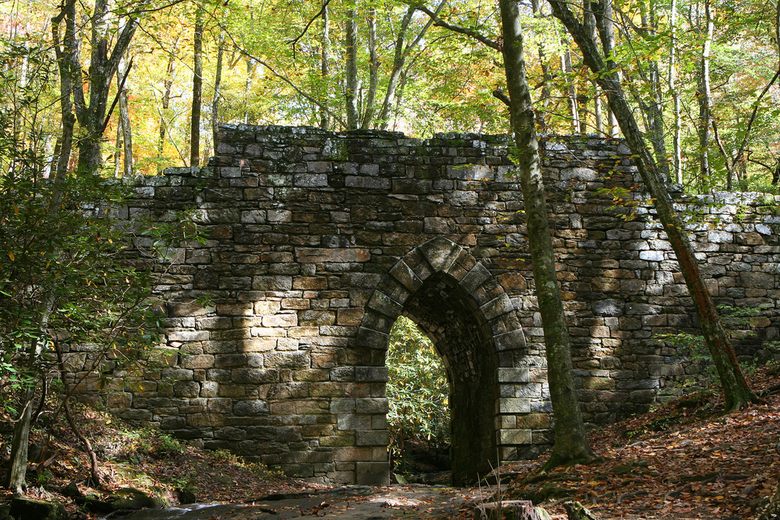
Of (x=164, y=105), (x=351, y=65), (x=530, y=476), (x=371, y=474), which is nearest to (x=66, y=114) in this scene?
(x=371, y=474)

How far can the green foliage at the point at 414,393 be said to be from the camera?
45.3ft

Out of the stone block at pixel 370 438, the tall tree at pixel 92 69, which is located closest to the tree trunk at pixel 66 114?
the tall tree at pixel 92 69

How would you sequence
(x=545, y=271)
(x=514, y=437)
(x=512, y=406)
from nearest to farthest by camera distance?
1. (x=545, y=271)
2. (x=514, y=437)
3. (x=512, y=406)

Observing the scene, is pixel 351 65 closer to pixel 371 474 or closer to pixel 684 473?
pixel 371 474

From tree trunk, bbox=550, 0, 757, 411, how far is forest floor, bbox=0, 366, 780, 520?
15.1 inches

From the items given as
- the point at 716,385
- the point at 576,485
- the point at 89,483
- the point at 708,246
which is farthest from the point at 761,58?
the point at 89,483

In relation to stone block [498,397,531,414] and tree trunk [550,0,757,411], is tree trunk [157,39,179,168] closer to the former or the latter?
stone block [498,397,531,414]

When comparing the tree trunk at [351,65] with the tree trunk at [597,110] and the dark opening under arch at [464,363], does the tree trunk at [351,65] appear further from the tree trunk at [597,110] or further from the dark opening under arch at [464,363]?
the dark opening under arch at [464,363]

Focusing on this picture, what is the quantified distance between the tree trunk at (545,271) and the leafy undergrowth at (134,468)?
3.36 m

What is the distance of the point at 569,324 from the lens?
9.91m

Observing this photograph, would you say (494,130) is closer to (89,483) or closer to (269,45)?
(269,45)

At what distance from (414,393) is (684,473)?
28.5ft

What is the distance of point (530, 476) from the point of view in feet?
22.0

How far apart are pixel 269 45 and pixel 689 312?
450 inches
